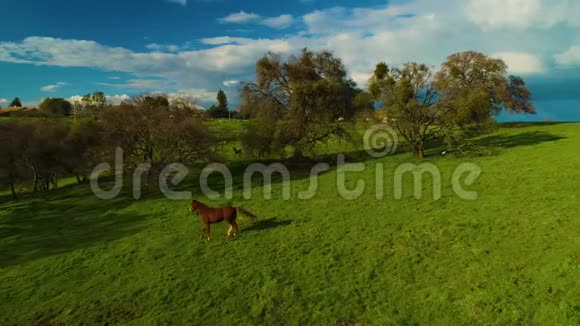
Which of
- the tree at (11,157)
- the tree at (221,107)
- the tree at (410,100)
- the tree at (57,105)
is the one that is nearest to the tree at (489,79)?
the tree at (410,100)

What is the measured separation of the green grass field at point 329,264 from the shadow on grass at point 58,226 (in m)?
0.20

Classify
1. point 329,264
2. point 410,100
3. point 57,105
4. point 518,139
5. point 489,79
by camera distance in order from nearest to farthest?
point 329,264
point 410,100
point 518,139
point 489,79
point 57,105

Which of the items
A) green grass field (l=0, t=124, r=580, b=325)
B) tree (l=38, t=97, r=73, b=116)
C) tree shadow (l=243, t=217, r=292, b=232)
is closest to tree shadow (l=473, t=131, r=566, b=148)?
green grass field (l=0, t=124, r=580, b=325)

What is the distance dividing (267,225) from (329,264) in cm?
672

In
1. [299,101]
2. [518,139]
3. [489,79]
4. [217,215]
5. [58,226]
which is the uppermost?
[489,79]

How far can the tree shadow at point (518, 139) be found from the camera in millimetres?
40094

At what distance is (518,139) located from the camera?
4366cm

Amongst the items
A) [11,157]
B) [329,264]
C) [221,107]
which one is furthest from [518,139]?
[221,107]

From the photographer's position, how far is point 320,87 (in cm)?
3922

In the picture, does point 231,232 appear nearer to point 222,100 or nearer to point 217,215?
point 217,215

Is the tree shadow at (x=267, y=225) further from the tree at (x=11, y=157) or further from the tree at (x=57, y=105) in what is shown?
the tree at (x=57, y=105)

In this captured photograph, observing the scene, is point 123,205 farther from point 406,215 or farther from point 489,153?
point 489,153

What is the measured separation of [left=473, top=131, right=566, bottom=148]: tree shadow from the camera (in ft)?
132

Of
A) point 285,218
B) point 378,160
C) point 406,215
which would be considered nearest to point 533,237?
point 406,215
